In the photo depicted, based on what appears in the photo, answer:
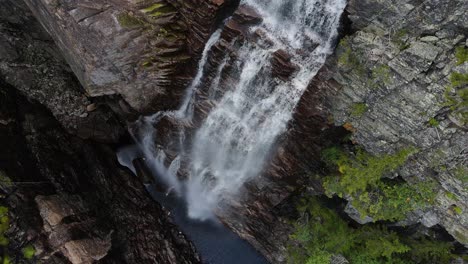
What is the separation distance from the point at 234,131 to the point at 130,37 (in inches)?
225

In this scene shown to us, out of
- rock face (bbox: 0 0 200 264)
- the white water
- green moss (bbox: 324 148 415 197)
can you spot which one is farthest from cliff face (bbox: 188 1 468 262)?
rock face (bbox: 0 0 200 264)

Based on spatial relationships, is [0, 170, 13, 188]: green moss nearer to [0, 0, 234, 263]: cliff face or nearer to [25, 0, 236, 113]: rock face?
[0, 0, 234, 263]: cliff face

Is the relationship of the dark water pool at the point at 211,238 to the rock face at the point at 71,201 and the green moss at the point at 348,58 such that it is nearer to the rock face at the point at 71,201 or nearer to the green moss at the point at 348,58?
the rock face at the point at 71,201

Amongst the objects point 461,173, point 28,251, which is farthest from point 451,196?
point 28,251

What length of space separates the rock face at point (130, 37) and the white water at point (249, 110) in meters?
0.86

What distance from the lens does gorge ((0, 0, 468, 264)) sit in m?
11.7

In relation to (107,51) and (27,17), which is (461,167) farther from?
(27,17)

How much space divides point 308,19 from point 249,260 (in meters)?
12.1

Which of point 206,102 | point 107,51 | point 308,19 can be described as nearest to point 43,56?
point 107,51

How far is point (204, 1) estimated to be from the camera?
43.3 ft

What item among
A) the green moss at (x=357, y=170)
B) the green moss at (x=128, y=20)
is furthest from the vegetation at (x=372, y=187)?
the green moss at (x=128, y=20)

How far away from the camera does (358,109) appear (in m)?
12.8

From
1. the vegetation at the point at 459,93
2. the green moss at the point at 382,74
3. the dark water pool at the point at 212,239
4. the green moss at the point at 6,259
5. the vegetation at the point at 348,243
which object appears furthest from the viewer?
the dark water pool at the point at 212,239

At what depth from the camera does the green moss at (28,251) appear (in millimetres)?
12828
